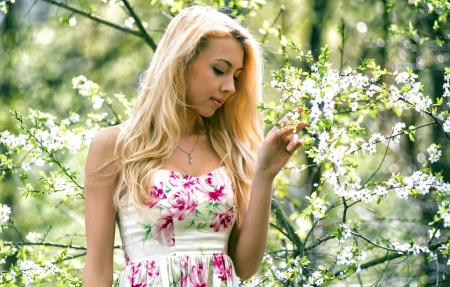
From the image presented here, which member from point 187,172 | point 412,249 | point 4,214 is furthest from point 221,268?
point 4,214

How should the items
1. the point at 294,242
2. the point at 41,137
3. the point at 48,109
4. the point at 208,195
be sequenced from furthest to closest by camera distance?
1. the point at 48,109
2. the point at 294,242
3. the point at 41,137
4. the point at 208,195

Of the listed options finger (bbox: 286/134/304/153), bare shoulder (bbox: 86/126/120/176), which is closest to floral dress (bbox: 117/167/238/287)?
bare shoulder (bbox: 86/126/120/176)

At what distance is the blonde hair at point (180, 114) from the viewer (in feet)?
7.51

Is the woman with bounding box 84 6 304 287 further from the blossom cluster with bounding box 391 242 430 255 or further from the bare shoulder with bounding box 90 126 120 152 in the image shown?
the blossom cluster with bounding box 391 242 430 255

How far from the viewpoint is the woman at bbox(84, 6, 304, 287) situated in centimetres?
223

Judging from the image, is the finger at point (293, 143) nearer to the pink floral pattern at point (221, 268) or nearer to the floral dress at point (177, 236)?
the floral dress at point (177, 236)

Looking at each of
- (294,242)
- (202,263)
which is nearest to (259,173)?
(202,263)

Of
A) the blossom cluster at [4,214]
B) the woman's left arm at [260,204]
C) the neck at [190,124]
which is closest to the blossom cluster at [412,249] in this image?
the woman's left arm at [260,204]

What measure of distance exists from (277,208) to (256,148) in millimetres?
882

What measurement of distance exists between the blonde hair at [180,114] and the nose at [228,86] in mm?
131

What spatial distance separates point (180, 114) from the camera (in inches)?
95.4

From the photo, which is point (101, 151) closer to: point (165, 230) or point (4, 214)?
point (165, 230)

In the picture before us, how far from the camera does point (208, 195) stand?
2.29 meters

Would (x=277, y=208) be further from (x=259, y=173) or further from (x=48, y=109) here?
(x=48, y=109)
